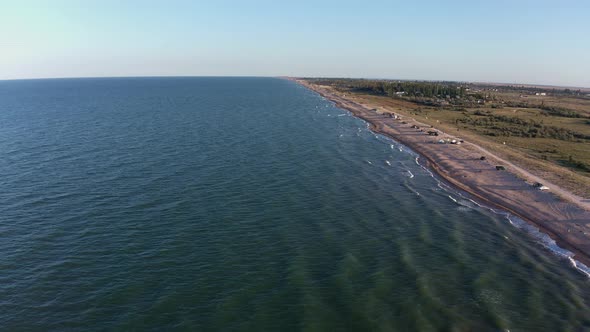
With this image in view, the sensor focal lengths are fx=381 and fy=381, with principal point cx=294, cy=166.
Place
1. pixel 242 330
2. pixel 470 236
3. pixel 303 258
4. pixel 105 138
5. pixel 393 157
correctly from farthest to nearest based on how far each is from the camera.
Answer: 1. pixel 105 138
2. pixel 393 157
3. pixel 470 236
4. pixel 303 258
5. pixel 242 330

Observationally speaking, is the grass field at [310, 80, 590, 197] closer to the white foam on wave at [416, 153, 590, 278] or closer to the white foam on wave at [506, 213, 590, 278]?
the white foam on wave at [416, 153, 590, 278]

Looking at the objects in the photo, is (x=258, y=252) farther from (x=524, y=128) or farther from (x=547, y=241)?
(x=524, y=128)

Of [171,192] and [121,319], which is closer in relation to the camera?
[121,319]

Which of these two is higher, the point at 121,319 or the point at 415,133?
the point at 415,133

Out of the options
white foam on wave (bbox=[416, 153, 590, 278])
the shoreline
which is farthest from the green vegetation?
white foam on wave (bbox=[416, 153, 590, 278])

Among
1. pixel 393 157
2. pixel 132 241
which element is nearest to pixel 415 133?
pixel 393 157

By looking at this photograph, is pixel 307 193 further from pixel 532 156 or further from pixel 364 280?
pixel 532 156

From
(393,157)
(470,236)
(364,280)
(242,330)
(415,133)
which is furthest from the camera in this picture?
(415,133)

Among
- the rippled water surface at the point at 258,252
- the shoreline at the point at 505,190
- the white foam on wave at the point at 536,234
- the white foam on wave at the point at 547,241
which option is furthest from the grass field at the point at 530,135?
the rippled water surface at the point at 258,252
